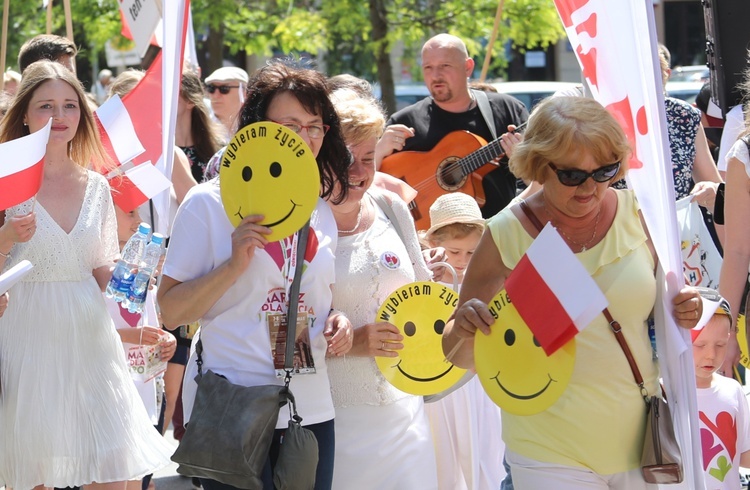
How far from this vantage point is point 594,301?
3027 mm

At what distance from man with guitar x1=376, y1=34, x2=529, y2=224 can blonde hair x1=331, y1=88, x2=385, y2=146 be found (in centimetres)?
251

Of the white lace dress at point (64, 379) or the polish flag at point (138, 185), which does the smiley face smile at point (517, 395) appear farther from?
the polish flag at point (138, 185)

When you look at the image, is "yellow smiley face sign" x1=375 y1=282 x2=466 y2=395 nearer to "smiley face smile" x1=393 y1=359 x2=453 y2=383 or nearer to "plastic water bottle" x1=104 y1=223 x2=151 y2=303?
"smiley face smile" x1=393 y1=359 x2=453 y2=383

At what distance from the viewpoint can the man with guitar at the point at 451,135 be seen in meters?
6.82

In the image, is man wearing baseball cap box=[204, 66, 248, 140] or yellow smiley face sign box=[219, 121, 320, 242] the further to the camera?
man wearing baseball cap box=[204, 66, 248, 140]

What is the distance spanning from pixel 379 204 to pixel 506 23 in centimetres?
1528

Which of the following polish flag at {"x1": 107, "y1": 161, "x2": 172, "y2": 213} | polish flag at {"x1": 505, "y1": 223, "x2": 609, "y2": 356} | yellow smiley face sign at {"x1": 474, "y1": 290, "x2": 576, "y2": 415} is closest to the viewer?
polish flag at {"x1": 505, "y1": 223, "x2": 609, "y2": 356}

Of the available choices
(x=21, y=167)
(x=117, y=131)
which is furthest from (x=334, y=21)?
(x=21, y=167)

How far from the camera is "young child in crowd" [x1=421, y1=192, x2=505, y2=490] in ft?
15.7

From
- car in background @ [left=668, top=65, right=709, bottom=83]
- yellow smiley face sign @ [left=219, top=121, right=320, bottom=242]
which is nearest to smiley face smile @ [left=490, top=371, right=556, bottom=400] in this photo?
yellow smiley face sign @ [left=219, top=121, right=320, bottom=242]

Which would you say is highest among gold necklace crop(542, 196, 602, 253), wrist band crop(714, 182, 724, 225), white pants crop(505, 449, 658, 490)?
gold necklace crop(542, 196, 602, 253)

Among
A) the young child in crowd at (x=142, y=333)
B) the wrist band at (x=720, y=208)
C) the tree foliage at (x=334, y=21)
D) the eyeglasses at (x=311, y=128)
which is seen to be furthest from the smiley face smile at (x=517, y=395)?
the tree foliage at (x=334, y=21)

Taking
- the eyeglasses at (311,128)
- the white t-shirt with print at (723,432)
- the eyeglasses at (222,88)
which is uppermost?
the eyeglasses at (311,128)

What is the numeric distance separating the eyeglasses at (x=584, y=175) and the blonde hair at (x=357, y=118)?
2.95 feet
